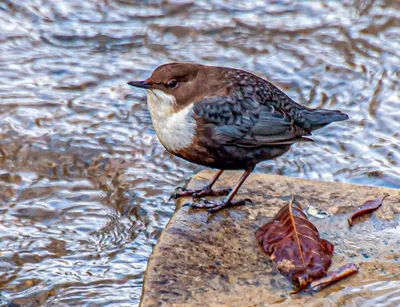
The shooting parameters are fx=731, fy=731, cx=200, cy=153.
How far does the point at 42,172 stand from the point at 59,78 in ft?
4.75

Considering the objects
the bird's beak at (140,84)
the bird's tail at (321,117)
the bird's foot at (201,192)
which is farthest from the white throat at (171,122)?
the bird's tail at (321,117)

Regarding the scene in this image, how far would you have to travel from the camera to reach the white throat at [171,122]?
14.0 ft

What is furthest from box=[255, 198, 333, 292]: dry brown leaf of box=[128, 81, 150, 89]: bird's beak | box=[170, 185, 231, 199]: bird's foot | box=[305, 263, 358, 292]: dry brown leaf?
box=[128, 81, 150, 89]: bird's beak

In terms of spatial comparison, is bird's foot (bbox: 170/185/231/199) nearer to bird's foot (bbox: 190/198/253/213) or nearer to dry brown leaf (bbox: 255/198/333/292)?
bird's foot (bbox: 190/198/253/213)

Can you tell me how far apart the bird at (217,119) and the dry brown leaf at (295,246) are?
0.49 meters

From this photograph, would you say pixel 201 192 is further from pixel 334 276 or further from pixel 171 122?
pixel 334 276

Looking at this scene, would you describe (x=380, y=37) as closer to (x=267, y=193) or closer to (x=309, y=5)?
(x=309, y=5)

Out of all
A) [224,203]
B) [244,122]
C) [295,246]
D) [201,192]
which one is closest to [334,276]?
[295,246]

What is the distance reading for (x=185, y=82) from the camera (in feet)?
14.4

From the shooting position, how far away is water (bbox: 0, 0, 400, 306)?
4430mm

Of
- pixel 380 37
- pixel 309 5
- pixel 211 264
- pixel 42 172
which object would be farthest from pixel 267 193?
pixel 309 5

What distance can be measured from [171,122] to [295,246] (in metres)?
1.14

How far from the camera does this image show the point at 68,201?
16.4 feet

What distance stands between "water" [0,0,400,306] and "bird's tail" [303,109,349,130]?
72cm
